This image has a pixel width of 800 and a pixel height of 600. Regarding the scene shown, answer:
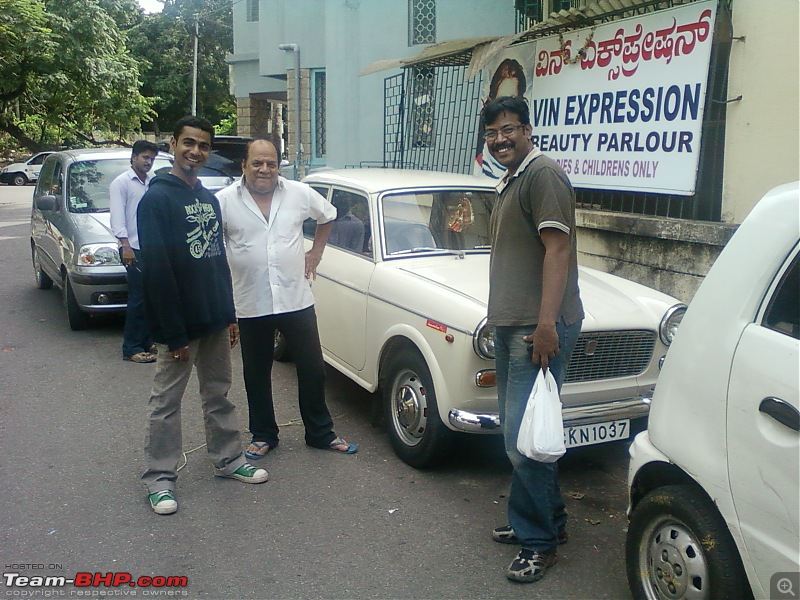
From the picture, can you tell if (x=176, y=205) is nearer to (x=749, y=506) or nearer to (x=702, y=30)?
(x=749, y=506)

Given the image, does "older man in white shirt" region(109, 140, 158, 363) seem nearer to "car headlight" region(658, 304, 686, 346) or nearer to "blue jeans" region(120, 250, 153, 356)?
"blue jeans" region(120, 250, 153, 356)

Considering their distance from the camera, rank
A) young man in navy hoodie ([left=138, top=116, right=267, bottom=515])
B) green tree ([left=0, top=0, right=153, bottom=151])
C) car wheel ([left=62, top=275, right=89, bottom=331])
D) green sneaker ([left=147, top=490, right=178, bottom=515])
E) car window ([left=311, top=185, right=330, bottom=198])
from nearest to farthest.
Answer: young man in navy hoodie ([left=138, top=116, right=267, bottom=515]), green sneaker ([left=147, top=490, right=178, bottom=515]), car window ([left=311, top=185, right=330, bottom=198]), car wheel ([left=62, top=275, right=89, bottom=331]), green tree ([left=0, top=0, right=153, bottom=151])

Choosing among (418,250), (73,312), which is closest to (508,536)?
(418,250)

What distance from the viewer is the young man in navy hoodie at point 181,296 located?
379cm

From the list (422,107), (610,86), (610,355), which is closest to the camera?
(610,355)

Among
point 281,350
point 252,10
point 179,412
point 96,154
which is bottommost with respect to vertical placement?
point 281,350

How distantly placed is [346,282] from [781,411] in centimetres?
335

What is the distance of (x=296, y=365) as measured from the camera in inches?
187

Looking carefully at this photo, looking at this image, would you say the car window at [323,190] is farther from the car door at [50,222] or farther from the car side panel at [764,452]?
the car side panel at [764,452]

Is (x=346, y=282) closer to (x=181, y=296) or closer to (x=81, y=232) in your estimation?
(x=181, y=296)

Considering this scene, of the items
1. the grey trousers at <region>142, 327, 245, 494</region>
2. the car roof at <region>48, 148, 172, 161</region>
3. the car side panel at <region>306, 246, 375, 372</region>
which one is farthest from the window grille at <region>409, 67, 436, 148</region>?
the grey trousers at <region>142, 327, 245, 494</region>

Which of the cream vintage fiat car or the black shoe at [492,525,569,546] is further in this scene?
the cream vintage fiat car

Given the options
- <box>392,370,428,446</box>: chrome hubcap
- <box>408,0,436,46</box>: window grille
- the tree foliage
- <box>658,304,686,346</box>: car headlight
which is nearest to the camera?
<box>658,304,686,346</box>: car headlight

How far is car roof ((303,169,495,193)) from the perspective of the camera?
538 centimetres
